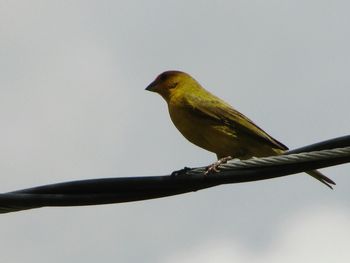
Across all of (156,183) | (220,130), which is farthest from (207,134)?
(156,183)

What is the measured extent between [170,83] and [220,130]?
147cm

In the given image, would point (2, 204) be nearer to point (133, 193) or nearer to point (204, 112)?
point (133, 193)

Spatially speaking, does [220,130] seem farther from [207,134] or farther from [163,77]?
[163,77]

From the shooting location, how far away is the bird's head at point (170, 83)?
9.52 metres

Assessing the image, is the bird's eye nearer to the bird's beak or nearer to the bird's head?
the bird's head

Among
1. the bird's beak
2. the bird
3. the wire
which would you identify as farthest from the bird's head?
the wire

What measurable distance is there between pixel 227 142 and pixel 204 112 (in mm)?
454

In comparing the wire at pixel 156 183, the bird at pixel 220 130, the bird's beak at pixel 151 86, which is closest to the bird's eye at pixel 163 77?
the bird's beak at pixel 151 86

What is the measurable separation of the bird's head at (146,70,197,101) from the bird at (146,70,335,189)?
0.43 m

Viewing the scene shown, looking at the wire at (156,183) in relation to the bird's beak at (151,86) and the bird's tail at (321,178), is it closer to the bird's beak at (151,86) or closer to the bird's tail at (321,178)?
the bird's tail at (321,178)

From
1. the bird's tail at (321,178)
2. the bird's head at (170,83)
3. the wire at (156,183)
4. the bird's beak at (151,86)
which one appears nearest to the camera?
the wire at (156,183)

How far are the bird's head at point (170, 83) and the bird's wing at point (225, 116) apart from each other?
50 centimetres

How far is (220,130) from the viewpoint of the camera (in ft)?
27.9

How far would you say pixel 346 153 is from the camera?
480 cm
